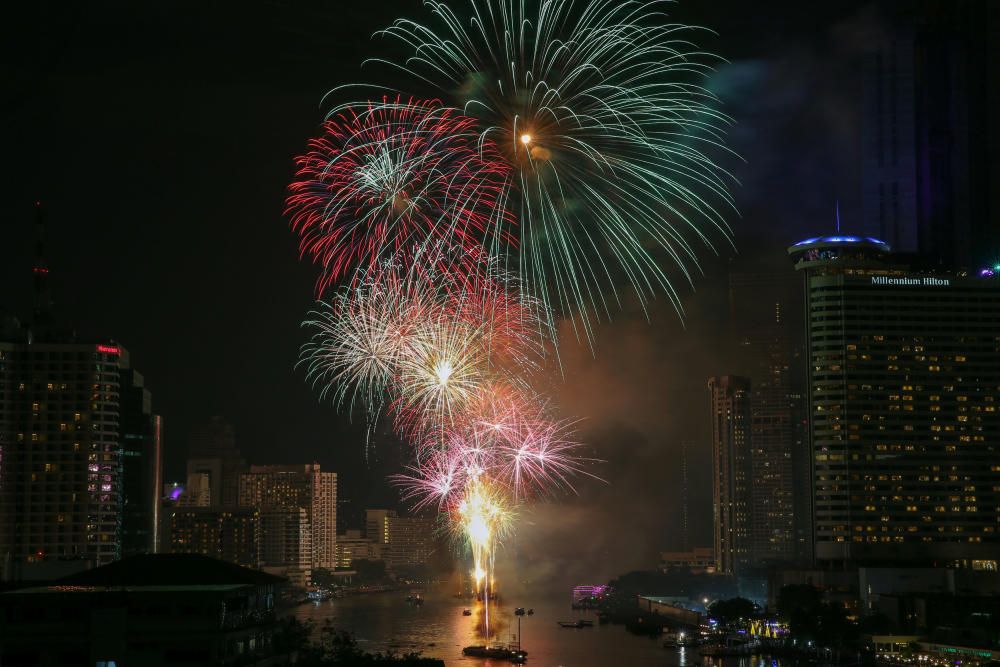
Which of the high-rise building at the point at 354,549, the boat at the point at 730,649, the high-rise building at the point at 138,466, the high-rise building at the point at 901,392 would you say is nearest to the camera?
the boat at the point at 730,649

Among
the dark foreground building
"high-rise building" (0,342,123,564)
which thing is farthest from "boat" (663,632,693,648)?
the dark foreground building

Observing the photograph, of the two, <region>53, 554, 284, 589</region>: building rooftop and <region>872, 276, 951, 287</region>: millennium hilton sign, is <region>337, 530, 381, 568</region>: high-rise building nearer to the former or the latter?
<region>872, 276, 951, 287</region>: millennium hilton sign

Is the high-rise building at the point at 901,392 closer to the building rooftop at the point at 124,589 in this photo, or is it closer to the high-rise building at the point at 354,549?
the building rooftop at the point at 124,589

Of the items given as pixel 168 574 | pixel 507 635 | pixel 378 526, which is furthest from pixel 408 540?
pixel 168 574

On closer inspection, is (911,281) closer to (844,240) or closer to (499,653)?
(844,240)

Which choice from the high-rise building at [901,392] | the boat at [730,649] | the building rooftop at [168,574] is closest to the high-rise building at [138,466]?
the boat at [730,649]
